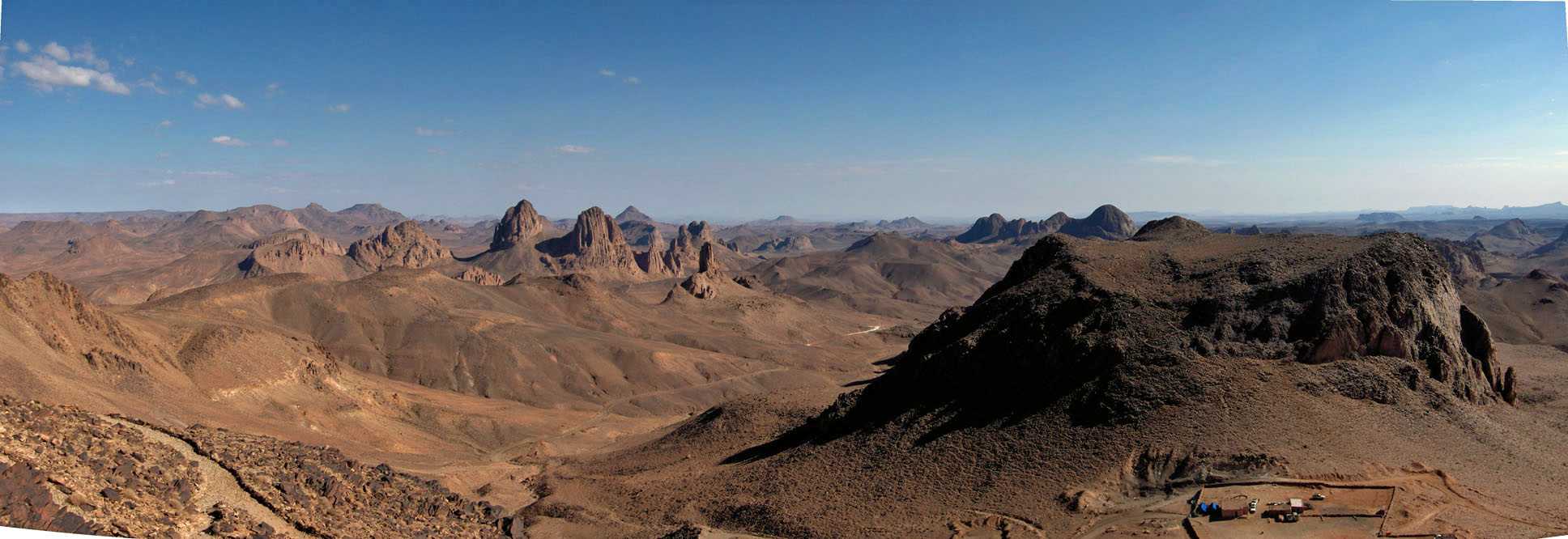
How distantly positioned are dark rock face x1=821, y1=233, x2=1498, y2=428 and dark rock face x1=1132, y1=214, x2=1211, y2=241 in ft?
27.7

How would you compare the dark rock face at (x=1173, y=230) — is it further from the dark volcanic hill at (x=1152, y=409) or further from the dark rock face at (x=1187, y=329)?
the dark rock face at (x=1187, y=329)

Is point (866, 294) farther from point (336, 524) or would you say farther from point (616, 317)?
point (336, 524)

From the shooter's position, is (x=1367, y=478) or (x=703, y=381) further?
(x=703, y=381)

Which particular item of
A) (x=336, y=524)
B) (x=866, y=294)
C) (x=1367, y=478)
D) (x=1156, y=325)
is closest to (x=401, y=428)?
(x=336, y=524)

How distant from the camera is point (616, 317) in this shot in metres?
119

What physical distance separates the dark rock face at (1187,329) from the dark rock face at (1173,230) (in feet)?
27.7

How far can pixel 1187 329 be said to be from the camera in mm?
35188

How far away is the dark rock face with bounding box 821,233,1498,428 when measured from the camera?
33188 millimetres

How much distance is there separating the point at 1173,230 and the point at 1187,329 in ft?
79.3

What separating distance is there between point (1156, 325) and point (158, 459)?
→ 37064 mm

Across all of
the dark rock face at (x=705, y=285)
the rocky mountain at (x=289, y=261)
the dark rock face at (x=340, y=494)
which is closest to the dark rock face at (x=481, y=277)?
the dark rock face at (x=705, y=285)

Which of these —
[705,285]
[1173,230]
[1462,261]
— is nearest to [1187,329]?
[1173,230]

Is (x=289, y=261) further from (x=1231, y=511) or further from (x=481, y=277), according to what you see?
(x=1231, y=511)

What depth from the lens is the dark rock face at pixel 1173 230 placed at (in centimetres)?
5147
